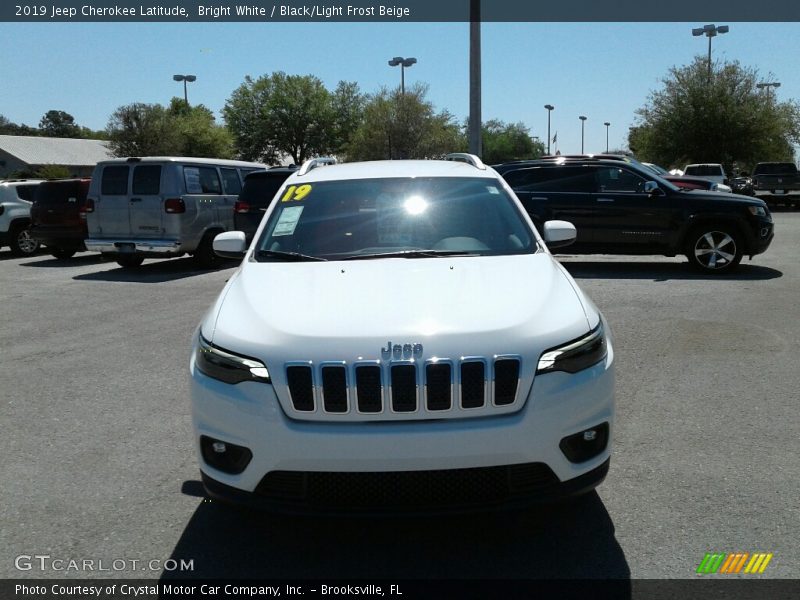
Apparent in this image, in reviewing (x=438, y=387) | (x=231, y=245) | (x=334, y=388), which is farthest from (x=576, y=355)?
(x=231, y=245)

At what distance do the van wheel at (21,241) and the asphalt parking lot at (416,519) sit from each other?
36.6 ft

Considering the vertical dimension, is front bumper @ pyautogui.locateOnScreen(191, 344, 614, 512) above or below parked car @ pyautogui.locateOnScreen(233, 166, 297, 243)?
below

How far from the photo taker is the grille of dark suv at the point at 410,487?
2986mm

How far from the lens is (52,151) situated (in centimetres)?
7688

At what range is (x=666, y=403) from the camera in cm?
547

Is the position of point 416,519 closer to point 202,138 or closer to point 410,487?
point 410,487

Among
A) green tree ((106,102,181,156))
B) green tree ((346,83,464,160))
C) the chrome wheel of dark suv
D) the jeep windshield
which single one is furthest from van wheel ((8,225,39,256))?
green tree ((106,102,181,156))

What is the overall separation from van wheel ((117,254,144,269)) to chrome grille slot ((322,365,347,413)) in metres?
13.0

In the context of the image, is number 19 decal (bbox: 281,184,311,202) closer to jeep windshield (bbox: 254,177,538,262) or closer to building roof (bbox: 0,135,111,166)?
jeep windshield (bbox: 254,177,538,262)

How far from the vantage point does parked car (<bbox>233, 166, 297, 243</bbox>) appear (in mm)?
13695

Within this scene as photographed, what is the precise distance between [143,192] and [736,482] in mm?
12218

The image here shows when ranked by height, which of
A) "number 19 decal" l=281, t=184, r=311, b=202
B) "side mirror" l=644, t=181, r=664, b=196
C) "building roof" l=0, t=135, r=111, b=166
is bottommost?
"side mirror" l=644, t=181, r=664, b=196

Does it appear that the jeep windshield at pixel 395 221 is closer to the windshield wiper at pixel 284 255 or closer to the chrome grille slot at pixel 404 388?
the windshield wiper at pixel 284 255

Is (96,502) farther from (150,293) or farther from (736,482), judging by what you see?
(150,293)
